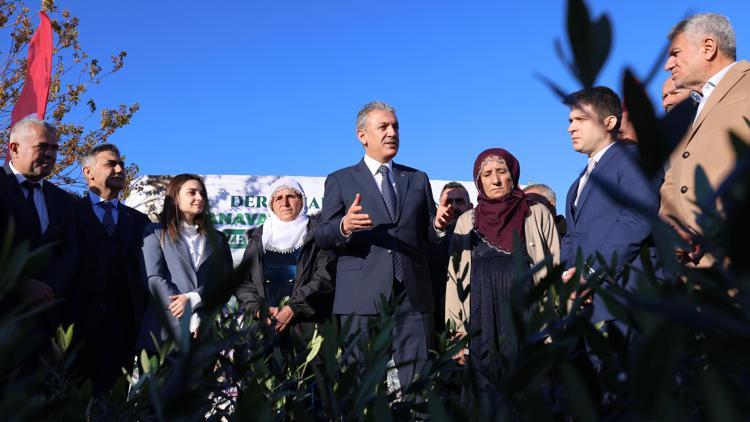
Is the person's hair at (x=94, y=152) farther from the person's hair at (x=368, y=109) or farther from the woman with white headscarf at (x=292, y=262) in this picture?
the person's hair at (x=368, y=109)

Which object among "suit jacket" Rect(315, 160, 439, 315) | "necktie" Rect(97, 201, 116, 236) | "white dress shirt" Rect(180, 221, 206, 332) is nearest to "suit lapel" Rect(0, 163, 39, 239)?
"necktie" Rect(97, 201, 116, 236)

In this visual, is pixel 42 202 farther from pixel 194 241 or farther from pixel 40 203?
pixel 194 241

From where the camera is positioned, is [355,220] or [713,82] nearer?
[713,82]

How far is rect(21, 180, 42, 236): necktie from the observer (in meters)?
3.98

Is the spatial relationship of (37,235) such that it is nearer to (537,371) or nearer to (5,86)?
(537,371)

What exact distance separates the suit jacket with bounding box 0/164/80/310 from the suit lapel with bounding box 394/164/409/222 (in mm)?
1928

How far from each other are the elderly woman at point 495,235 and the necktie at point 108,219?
2.34m

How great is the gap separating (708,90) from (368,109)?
212 centimetres

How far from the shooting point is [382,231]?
14.7 feet

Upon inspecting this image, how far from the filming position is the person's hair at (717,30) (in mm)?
3176

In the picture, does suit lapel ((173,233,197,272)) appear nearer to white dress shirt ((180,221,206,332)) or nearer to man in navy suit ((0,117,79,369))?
white dress shirt ((180,221,206,332))

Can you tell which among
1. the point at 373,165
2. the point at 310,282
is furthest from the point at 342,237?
the point at 310,282

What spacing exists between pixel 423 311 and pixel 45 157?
2401mm

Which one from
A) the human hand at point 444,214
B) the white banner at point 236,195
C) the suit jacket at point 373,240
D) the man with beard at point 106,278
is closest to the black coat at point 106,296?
the man with beard at point 106,278
